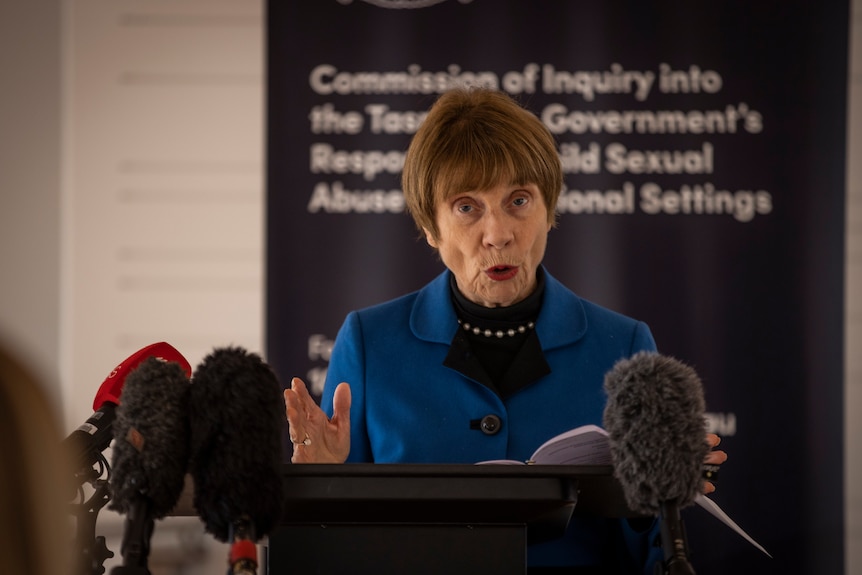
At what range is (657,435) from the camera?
1.39 meters

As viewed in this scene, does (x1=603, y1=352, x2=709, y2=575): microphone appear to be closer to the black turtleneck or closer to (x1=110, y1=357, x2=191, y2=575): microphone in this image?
(x1=110, y1=357, x2=191, y2=575): microphone

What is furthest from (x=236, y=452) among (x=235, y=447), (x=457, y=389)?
(x=457, y=389)

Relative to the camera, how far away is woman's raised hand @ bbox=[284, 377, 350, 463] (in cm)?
183

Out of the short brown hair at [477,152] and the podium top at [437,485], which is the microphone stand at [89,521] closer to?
the podium top at [437,485]

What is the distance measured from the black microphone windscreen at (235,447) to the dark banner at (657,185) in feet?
7.79

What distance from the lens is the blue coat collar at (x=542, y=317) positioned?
7.31 ft

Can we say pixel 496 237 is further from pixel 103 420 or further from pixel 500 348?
pixel 103 420

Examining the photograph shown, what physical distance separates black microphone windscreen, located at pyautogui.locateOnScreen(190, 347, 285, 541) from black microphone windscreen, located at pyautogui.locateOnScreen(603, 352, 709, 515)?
0.43 meters

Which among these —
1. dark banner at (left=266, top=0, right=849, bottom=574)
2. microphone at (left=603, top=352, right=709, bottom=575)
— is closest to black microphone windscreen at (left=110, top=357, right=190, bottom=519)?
microphone at (left=603, top=352, right=709, bottom=575)

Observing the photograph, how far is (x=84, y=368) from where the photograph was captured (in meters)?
3.84

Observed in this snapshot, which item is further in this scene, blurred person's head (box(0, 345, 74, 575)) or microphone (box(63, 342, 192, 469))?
microphone (box(63, 342, 192, 469))

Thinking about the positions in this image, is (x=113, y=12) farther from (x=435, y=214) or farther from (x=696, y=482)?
(x=696, y=482)

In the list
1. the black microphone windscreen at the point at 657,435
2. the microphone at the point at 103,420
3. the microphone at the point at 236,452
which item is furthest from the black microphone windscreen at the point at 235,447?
the black microphone windscreen at the point at 657,435

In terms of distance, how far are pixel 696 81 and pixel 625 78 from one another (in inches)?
9.6
